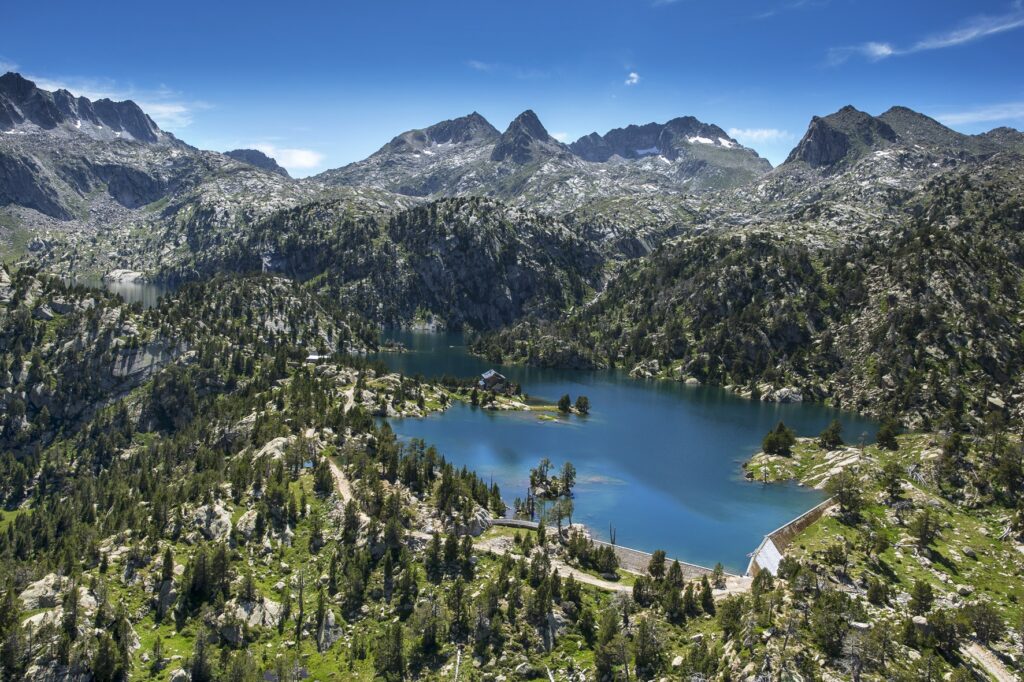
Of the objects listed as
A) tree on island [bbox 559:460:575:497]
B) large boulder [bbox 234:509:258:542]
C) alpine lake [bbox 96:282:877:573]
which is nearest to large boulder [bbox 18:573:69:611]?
large boulder [bbox 234:509:258:542]

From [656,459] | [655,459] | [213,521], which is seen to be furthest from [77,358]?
[656,459]

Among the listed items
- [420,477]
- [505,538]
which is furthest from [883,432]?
[420,477]

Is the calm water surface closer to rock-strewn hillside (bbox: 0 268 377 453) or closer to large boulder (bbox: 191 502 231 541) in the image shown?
large boulder (bbox: 191 502 231 541)

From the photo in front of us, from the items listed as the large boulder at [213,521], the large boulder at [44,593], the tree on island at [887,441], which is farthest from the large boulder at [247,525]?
the tree on island at [887,441]

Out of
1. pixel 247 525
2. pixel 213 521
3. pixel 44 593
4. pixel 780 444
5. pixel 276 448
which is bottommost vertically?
pixel 780 444

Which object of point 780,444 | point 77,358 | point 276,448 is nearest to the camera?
point 276,448

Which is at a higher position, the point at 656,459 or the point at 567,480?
the point at 567,480

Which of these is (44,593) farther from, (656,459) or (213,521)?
(656,459)

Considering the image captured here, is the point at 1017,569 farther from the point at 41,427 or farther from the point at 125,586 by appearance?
the point at 41,427
